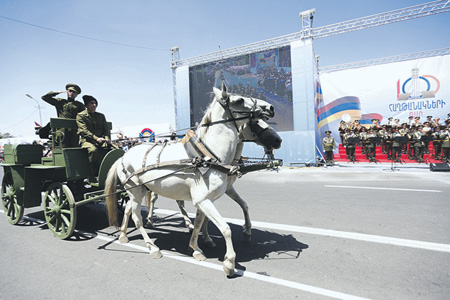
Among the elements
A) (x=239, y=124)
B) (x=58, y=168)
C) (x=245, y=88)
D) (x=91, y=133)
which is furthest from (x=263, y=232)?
(x=245, y=88)

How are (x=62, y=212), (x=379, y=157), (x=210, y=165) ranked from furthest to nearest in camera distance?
(x=379, y=157) < (x=62, y=212) < (x=210, y=165)

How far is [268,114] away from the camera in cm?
305

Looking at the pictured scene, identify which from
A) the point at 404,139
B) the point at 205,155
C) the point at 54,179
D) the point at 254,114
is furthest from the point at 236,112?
the point at 404,139

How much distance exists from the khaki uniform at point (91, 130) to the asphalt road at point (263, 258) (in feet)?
4.84

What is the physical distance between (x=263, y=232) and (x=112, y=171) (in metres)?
2.77

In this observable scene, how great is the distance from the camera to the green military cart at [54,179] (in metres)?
4.03

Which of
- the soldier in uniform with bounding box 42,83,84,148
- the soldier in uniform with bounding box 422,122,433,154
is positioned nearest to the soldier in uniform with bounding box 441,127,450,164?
the soldier in uniform with bounding box 422,122,433,154

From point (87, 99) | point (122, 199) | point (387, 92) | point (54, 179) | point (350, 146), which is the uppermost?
point (387, 92)

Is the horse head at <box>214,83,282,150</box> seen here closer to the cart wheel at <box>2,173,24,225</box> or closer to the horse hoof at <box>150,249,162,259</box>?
the horse hoof at <box>150,249,162,259</box>

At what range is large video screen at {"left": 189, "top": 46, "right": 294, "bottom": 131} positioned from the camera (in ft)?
51.4

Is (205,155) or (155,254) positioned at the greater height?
(205,155)

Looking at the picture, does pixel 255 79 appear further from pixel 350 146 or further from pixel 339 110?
pixel 350 146

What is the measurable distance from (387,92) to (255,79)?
8846 millimetres

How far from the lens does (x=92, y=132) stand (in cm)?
455
